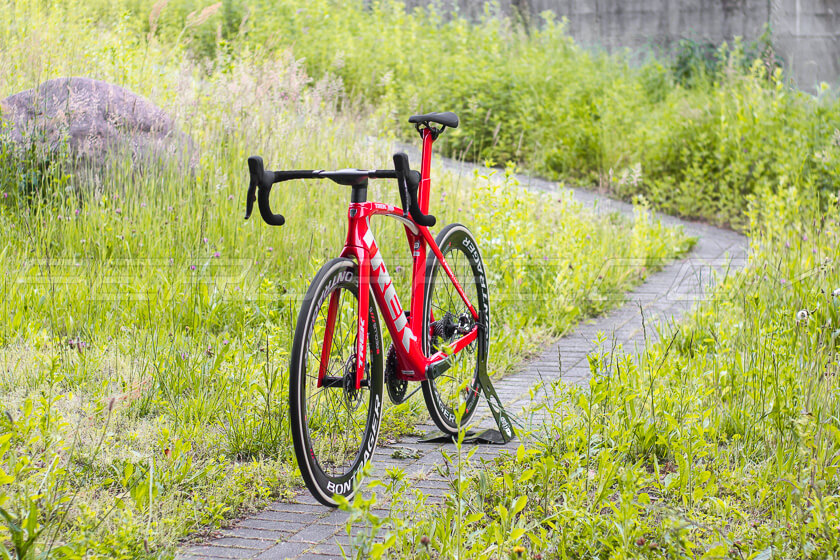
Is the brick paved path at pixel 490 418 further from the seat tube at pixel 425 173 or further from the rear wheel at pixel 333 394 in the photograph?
the seat tube at pixel 425 173

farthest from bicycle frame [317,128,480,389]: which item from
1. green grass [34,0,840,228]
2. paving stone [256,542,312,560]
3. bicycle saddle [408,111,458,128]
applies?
green grass [34,0,840,228]

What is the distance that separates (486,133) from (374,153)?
4802 millimetres

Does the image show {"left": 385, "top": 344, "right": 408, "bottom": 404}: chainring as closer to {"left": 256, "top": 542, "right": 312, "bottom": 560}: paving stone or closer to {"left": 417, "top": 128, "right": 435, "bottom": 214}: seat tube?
{"left": 417, "top": 128, "right": 435, "bottom": 214}: seat tube

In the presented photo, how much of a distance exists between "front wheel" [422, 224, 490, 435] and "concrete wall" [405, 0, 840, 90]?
33.8 ft

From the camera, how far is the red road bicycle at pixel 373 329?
3.31 m

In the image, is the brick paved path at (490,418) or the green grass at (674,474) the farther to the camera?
the brick paved path at (490,418)

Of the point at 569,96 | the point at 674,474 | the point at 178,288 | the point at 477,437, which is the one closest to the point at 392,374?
the point at 477,437

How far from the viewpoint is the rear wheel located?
10.5ft

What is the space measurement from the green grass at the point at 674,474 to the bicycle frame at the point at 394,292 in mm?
539

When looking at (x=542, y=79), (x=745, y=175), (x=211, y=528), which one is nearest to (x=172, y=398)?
(x=211, y=528)

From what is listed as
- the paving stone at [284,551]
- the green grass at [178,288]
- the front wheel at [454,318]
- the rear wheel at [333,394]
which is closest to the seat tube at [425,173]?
the front wheel at [454,318]

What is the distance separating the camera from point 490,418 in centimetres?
483

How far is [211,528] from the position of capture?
10.8 ft

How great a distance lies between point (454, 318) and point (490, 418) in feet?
2.27
